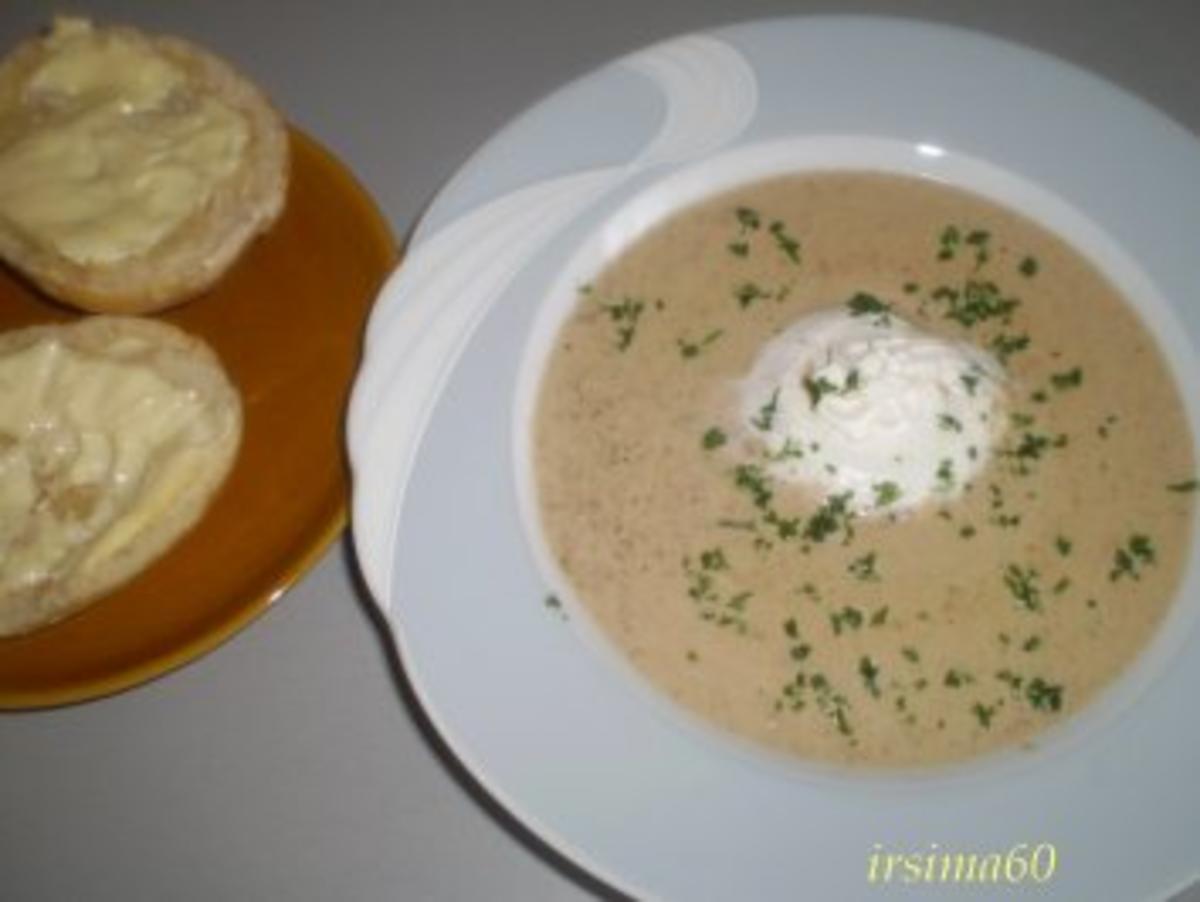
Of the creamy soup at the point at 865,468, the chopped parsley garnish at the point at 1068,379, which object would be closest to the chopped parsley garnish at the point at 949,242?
the creamy soup at the point at 865,468

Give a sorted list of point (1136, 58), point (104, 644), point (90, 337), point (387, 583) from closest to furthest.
Result: 1. point (387, 583)
2. point (104, 644)
3. point (90, 337)
4. point (1136, 58)

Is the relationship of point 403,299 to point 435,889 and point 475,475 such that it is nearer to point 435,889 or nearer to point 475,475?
point 475,475

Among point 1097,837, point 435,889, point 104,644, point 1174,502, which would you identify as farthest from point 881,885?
point 104,644

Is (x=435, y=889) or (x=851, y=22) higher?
(x=851, y=22)

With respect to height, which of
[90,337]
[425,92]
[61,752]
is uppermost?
[425,92]

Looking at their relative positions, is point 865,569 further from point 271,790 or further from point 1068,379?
point 271,790

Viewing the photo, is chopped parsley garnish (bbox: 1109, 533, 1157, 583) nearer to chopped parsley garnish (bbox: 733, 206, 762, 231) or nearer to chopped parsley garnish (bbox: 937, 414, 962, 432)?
chopped parsley garnish (bbox: 937, 414, 962, 432)

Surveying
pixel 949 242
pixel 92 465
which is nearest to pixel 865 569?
pixel 949 242
